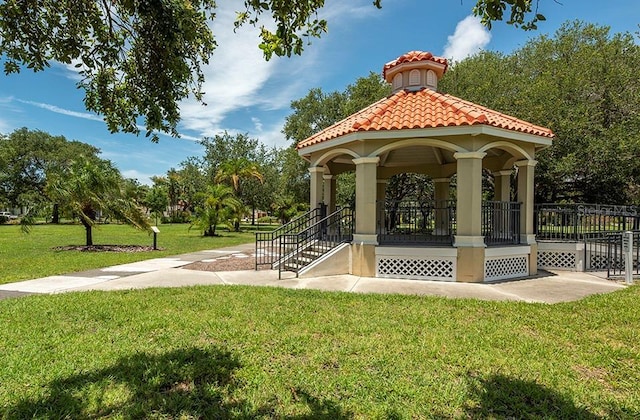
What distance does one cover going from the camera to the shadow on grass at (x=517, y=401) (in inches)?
125

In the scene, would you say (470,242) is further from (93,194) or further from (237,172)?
(237,172)

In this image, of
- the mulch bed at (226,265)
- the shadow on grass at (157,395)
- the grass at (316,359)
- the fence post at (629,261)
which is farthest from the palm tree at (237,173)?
the shadow on grass at (157,395)

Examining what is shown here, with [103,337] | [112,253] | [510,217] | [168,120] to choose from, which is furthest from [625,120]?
[112,253]

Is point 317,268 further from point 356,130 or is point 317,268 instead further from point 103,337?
point 103,337

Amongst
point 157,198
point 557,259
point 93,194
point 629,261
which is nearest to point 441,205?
point 557,259

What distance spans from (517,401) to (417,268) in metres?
5.88

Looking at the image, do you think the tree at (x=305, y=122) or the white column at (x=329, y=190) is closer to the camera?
the white column at (x=329, y=190)

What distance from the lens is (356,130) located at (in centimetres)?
917

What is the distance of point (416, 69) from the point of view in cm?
1170

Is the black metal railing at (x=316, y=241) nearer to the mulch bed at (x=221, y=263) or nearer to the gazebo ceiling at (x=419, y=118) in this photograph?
the mulch bed at (x=221, y=263)

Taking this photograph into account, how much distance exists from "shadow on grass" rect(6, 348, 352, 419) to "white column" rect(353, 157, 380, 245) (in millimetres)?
5811

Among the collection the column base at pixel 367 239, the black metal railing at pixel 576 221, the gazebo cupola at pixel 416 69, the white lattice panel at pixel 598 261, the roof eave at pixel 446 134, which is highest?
the gazebo cupola at pixel 416 69

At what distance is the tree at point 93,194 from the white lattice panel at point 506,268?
568 inches

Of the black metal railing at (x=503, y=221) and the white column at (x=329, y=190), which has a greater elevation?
the white column at (x=329, y=190)
